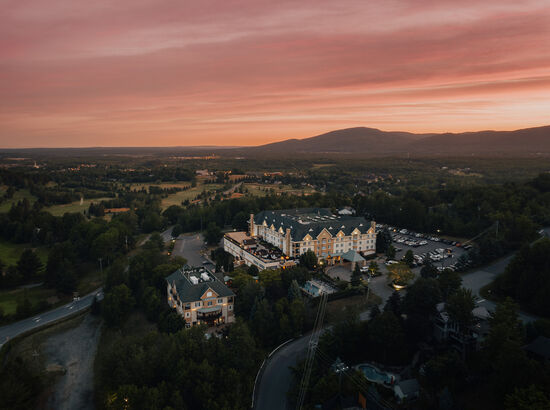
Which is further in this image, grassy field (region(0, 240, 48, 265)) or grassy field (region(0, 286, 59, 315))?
grassy field (region(0, 240, 48, 265))

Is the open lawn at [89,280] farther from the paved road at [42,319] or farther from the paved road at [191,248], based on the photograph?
the paved road at [191,248]

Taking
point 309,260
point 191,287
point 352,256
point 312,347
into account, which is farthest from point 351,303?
point 191,287

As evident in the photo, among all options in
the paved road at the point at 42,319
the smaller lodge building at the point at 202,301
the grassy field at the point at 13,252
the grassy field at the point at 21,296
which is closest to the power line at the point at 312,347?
the smaller lodge building at the point at 202,301

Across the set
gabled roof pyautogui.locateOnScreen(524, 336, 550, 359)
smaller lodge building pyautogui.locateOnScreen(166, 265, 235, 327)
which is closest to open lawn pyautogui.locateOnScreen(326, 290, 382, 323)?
smaller lodge building pyautogui.locateOnScreen(166, 265, 235, 327)

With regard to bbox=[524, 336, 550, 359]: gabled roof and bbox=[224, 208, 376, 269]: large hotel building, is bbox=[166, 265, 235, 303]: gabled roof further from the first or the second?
bbox=[524, 336, 550, 359]: gabled roof

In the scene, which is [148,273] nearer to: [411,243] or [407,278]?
[407,278]
